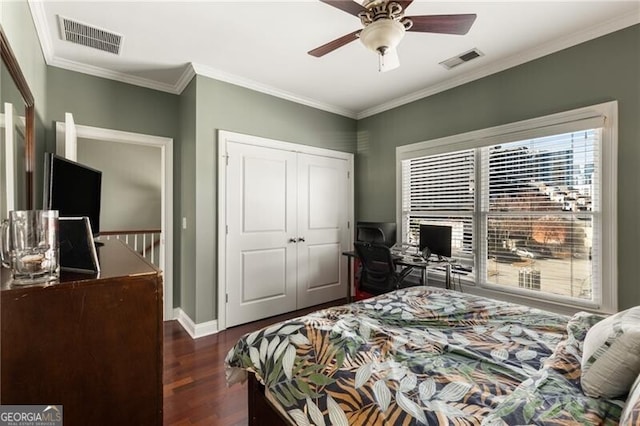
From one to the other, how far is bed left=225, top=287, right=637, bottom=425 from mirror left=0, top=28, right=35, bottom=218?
1414 millimetres

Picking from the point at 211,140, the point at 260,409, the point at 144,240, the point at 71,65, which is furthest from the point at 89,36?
the point at 260,409

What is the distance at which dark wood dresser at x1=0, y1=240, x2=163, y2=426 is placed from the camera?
2.75 ft

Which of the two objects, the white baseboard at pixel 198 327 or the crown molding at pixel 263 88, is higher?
the crown molding at pixel 263 88

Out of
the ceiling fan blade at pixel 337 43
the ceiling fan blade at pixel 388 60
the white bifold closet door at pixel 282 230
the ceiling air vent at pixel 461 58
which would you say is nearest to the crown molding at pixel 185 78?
the white bifold closet door at pixel 282 230

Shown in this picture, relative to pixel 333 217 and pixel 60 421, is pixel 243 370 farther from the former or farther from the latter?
pixel 333 217

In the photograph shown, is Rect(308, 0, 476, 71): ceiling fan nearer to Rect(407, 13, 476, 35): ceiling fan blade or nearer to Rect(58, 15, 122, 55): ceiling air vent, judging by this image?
Rect(407, 13, 476, 35): ceiling fan blade

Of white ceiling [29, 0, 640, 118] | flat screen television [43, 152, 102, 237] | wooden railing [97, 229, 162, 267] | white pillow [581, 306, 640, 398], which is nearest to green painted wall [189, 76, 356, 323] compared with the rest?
white ceiling [29, 0, 640, 118]

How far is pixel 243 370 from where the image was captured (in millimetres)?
1456

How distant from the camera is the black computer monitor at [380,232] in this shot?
3.51 m

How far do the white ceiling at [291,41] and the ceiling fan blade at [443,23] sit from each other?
368 mm

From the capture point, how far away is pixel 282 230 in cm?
349

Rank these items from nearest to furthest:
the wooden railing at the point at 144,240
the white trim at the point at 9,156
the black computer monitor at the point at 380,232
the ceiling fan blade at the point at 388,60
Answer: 1. the white trim at the point at 9,156
2. the ceiling fan blade at the point at 388,60
3. the black computer monitor at the point at 380,232
4. the wooden railing at the point at 144,240

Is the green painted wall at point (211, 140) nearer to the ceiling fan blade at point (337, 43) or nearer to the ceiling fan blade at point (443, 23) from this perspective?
the ceiling fan blade at point (337, 43)

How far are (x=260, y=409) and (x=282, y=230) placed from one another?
7.32ft
